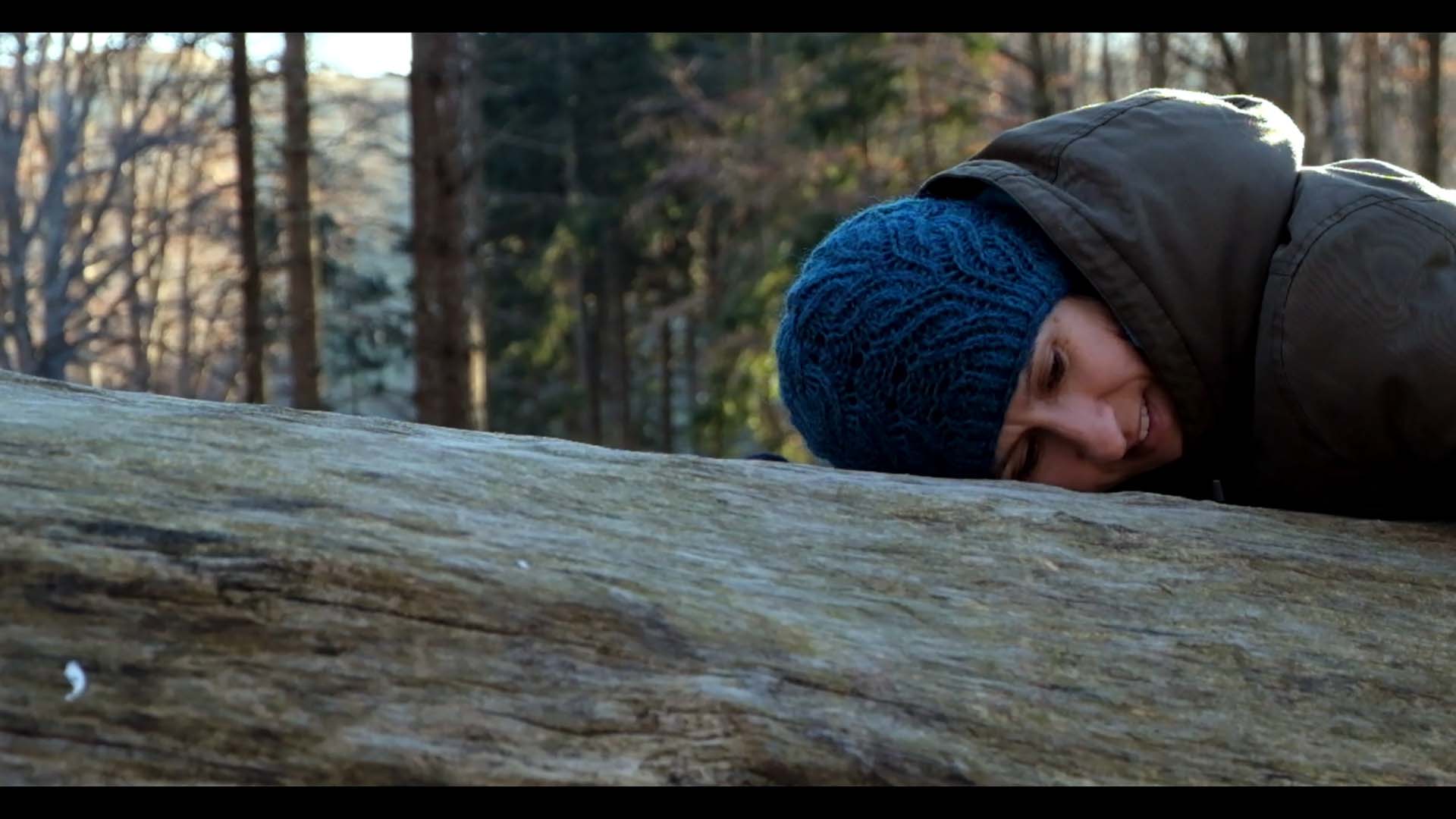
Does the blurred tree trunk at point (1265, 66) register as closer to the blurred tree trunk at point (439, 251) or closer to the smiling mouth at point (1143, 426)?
the blurred tree trunk at point (439, 251)

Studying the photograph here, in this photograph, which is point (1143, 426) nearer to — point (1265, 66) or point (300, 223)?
point (1265, 66)

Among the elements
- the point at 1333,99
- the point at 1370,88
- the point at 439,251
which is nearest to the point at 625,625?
the point at 439,251

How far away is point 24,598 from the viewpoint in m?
1.43

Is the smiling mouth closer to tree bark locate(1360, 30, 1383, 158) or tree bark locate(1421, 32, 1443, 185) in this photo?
tree bark locate(1421, 32, 1443, 185)

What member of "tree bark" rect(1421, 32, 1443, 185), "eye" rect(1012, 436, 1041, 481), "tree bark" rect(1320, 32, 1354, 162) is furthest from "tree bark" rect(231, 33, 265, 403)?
"eye" rect(1012, 436, 1041, 481)

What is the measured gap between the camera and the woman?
2.06 meters

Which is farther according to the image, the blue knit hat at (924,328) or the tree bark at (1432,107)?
the tree bark at (1432,107)

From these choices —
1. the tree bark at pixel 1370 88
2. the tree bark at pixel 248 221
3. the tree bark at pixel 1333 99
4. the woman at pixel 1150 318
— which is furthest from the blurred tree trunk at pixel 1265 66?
the tree bark at pixel 248 221

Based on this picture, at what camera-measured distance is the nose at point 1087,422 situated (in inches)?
88.0

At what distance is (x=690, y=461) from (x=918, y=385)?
0.45 metres

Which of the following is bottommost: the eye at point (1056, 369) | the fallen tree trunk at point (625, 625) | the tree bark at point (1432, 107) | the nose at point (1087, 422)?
the fallen tree trunk at point (625, 625)

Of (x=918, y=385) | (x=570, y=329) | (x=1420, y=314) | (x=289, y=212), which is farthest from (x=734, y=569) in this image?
(x=570, y=329)
